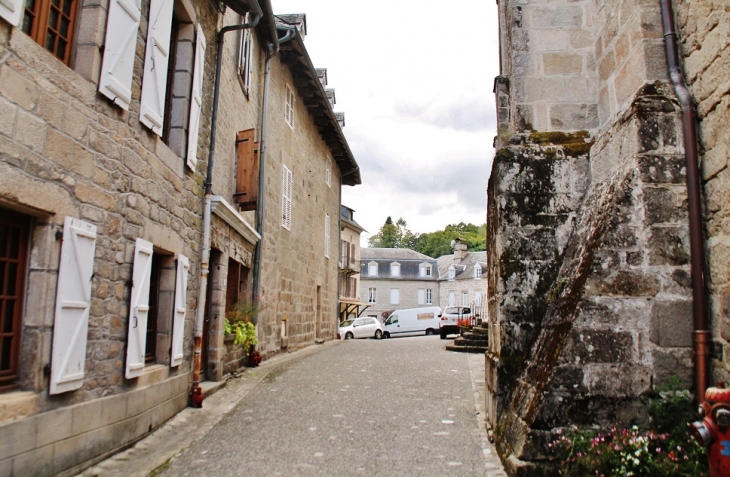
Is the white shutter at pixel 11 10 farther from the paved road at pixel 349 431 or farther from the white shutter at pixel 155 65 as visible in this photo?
the paved road at pixel 349 431

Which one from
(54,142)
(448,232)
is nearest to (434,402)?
(54,142)

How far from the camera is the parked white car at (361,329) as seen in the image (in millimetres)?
26575

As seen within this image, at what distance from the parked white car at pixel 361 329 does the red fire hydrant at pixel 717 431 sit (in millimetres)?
23967

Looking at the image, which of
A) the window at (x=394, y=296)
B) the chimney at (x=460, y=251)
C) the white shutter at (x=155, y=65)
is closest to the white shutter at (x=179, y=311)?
the white shutter at (x=155, y=65)

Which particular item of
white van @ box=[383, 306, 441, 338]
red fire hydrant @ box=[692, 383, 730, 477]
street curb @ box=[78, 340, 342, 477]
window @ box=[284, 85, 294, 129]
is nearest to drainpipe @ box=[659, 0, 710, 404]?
red fire hydrant @ box=[692, 383, 730, 477]

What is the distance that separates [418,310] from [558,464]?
26225 mm

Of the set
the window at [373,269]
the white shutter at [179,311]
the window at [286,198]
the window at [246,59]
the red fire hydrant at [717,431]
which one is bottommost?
the red fire hydrant at [717,431]

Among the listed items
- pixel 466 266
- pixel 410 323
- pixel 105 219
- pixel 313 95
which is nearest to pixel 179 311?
pixel 105 219

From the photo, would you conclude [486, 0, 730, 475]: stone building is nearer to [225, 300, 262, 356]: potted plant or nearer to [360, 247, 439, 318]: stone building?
[225, 300, 262, 356]: potted plant

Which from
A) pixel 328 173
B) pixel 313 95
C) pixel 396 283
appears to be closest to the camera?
pixel 313 95

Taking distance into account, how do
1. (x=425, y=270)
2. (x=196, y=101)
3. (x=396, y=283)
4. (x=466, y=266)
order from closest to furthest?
(x=196, y=101) < (x=466, y=266) < (x=396, y=283) < (x=425, y=270)

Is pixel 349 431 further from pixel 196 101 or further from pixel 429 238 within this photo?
pixel 429 238

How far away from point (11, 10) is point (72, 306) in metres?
1.73

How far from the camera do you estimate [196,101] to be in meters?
6.00
